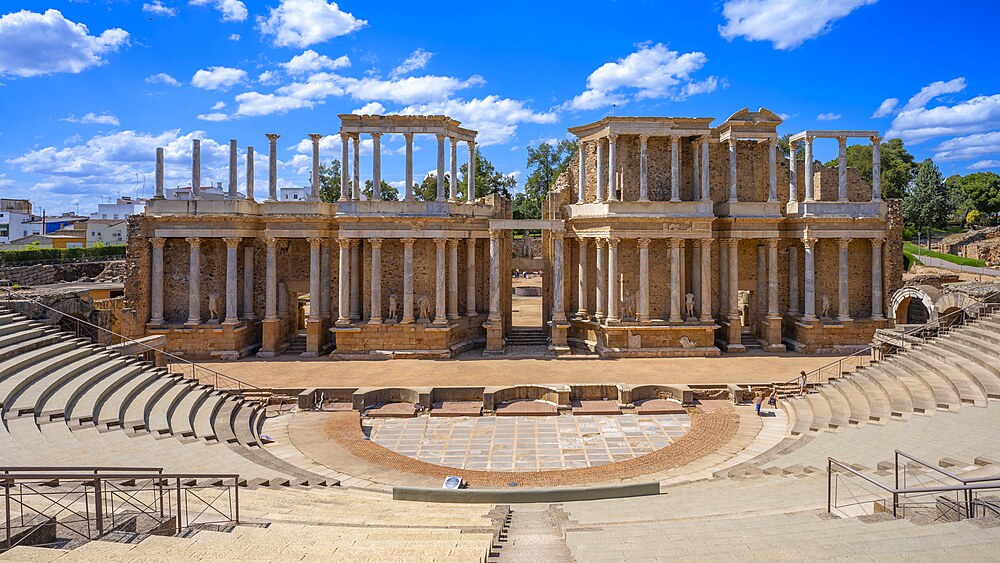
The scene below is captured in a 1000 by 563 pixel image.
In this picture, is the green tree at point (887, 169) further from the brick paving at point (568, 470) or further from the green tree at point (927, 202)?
the brick paving at point (568, 470)

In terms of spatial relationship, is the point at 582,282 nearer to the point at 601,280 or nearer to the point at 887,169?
the point at 601,280

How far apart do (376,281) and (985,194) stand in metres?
70.4

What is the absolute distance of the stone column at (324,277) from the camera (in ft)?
104

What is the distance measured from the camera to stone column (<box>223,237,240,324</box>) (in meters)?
30.3

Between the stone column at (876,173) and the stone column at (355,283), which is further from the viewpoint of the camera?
the stone column at (355,283)

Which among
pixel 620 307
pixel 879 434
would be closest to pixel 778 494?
pixel 879 434

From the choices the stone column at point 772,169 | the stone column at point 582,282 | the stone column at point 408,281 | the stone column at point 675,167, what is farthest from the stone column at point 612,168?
the stone column at point 408,281

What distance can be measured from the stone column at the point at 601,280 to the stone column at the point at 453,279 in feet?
24.7

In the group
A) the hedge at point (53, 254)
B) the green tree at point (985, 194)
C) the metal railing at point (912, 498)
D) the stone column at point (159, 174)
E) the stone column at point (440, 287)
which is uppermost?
the green tree at point (985, 194)

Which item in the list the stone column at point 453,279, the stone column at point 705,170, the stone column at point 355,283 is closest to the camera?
the stone column at point 705,170

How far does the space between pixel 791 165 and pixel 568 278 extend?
1359 centimetres

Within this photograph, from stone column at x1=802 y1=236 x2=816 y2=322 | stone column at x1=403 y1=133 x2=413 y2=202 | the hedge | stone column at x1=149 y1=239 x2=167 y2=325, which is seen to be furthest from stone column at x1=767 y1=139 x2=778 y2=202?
the hedge

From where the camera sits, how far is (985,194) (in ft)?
216

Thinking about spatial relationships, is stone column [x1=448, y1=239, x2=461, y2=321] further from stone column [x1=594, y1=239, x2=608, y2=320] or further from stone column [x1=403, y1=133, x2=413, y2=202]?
stone column [x1=594, y1=239, x2=608, y2=320]
